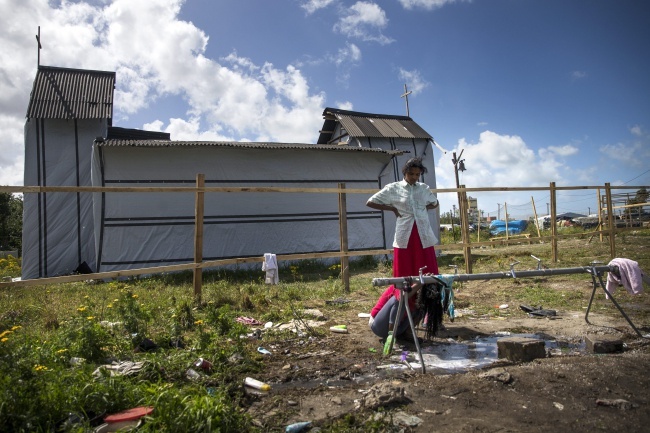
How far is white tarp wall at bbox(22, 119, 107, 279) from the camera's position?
9.47m

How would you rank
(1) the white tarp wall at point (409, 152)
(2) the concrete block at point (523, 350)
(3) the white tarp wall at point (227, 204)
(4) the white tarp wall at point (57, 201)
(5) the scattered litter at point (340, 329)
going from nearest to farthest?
(2) the concrete block at point (523, 350) → (5) the scattered litter at point (340, 329) → (3) the white tarp wall at point (227, 204) → (4) the white tarp wall at point (57, 201) → (1) the white tarp wall at point (409, 152)

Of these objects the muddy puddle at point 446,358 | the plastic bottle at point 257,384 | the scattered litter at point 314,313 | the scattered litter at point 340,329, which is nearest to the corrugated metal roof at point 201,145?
the scattered litter at point 314,313

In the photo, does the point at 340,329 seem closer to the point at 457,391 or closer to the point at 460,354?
the point at 460,354

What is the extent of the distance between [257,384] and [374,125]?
13.3m

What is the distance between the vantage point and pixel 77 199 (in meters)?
9.84

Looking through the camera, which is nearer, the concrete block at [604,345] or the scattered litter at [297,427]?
the scattered litter at [297,427]

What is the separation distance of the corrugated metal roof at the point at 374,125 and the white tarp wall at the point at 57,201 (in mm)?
7820

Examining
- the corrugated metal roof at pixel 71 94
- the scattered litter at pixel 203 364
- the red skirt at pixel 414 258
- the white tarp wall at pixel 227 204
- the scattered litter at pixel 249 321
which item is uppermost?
→ the corrugated metal roof at pixel 71 94

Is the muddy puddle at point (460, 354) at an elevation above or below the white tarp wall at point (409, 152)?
below

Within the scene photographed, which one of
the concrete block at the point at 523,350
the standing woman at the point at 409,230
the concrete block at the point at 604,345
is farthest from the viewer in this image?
the standing woman at the point at 409,230

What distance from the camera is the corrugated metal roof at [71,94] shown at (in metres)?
10.1

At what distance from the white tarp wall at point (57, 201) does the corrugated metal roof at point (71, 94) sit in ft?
0.74

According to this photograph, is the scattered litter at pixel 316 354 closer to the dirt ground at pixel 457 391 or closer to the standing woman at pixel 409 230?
the dirt ground at pixel 457 391

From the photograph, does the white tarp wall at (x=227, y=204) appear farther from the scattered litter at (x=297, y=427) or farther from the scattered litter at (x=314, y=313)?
the scattered litter at (x=297, y=427)
